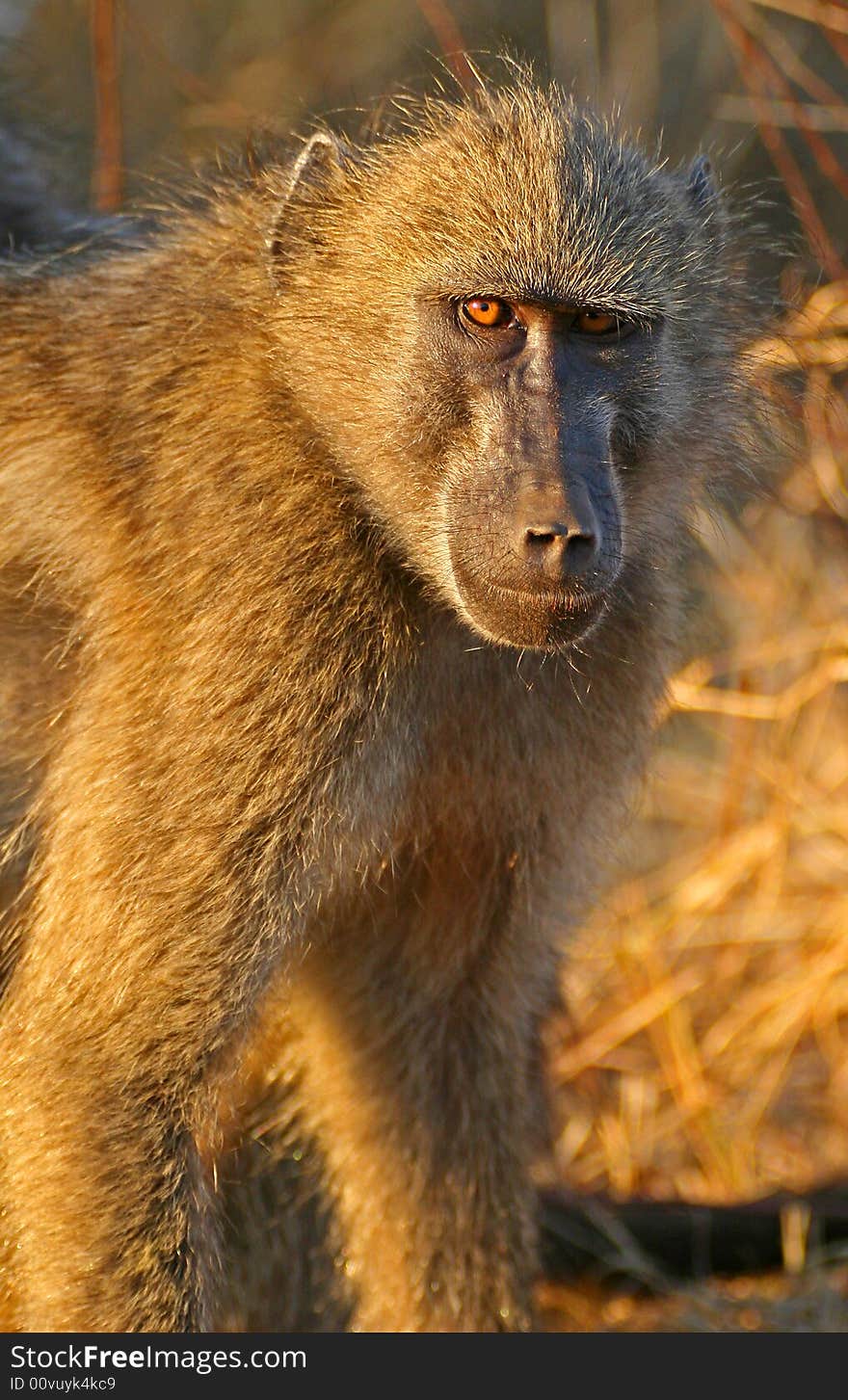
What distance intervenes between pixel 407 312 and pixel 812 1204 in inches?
78.6

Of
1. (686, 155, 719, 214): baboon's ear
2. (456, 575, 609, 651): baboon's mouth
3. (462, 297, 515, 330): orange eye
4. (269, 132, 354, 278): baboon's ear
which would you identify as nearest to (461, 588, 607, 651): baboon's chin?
(456, 575, 609, 651): baboon's mouth

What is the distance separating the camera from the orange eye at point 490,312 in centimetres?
262

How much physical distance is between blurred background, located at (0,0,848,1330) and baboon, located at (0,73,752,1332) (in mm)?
364

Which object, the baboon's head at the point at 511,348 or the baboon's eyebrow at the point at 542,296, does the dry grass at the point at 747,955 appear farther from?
the baboon's eyebrow at the point at 542,296

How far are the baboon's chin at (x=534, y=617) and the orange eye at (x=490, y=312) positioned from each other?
0.40 meters

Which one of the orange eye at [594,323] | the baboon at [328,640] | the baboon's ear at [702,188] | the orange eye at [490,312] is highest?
the baboon's ear at [702,188]

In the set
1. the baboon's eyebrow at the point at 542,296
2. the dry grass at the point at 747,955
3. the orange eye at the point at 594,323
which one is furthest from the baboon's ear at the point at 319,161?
the dry grass at the point at 747,955

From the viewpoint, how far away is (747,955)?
15.4 ft

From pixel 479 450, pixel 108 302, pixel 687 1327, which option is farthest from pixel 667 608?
pixel 687 1327

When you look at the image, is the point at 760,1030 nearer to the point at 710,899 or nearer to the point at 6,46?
the point at 710,899

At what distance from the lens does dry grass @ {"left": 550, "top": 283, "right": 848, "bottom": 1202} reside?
430cm

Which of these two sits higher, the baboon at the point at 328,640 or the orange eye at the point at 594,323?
A: the orange eye at the point at 594,323

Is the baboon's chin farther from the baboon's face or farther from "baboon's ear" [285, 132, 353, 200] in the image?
"baboon's ear" [285, 132, 353, 200]

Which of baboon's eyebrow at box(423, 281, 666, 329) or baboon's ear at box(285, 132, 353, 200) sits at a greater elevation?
baboon's ear at box(285, 132, 353, 200)
